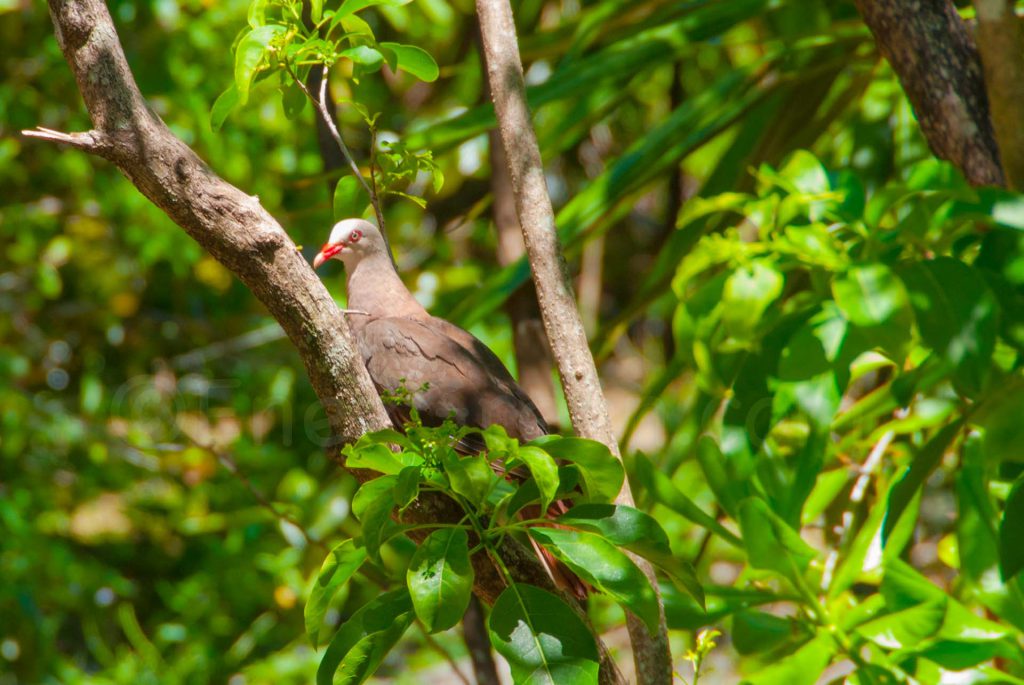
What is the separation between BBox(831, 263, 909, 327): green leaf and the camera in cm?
149

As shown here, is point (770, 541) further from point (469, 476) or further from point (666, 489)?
point (469, 476)

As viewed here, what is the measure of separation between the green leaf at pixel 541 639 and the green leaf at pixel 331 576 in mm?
155

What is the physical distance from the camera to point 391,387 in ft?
→ 6.28

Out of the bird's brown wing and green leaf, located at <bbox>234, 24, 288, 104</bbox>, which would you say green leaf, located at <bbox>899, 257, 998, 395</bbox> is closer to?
the bird's brown wing

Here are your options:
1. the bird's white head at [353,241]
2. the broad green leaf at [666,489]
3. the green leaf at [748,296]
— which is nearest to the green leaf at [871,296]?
the green leaf at [748,296]

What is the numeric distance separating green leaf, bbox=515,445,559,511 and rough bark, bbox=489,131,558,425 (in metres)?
1.58

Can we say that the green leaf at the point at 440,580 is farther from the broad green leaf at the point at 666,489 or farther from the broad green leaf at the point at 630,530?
the broad green leaf at the point at 666,489

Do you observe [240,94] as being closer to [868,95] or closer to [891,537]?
[891,537]

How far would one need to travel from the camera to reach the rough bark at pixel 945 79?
1845 millimetres

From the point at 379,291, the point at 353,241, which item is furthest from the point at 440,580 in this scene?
the point at 353,241

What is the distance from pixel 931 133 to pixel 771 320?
1.44 feet

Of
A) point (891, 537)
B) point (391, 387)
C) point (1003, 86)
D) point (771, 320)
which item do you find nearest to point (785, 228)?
point (771, 320)

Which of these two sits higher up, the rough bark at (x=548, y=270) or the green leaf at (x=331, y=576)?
the rough bark at (x=548, y=270)

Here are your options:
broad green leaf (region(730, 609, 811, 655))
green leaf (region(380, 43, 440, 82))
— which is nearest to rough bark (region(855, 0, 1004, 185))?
broad green leaf (region(730, 609, 811, 655))
